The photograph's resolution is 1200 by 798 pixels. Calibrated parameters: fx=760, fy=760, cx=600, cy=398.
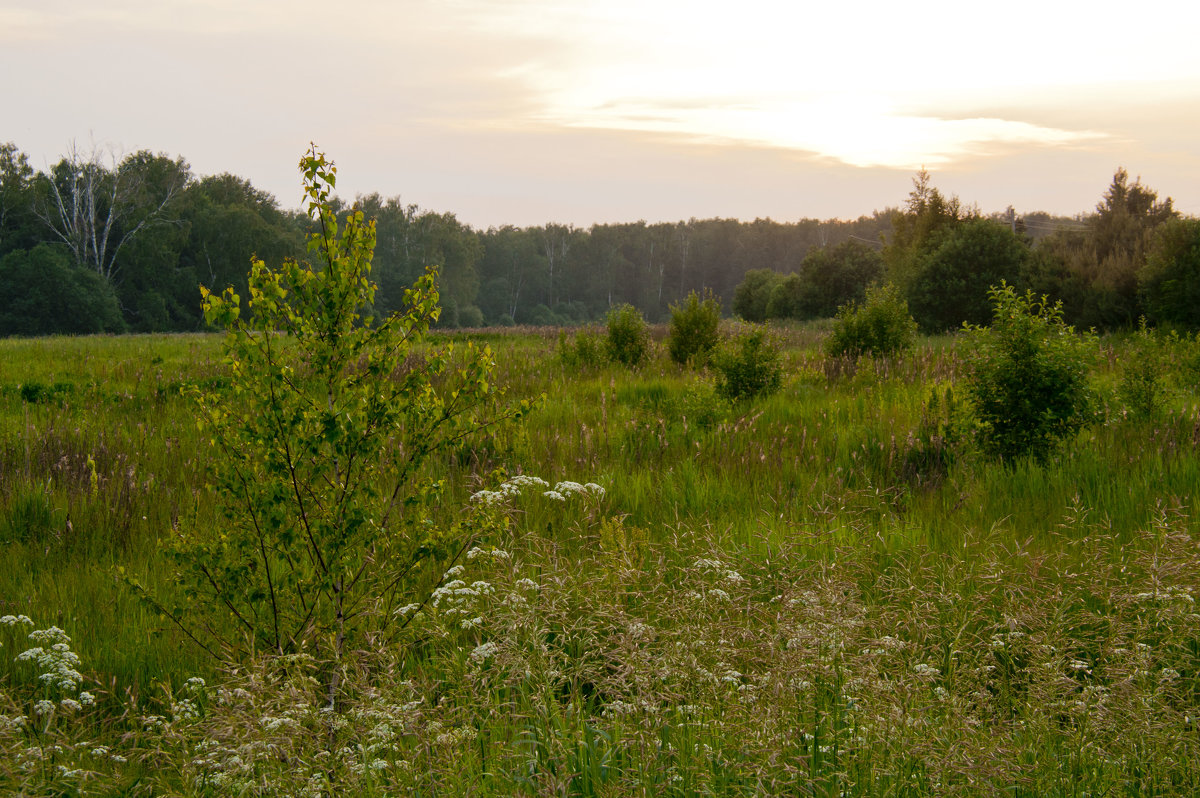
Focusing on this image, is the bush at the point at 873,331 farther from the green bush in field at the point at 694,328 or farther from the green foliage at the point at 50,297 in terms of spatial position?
the green foliage at the point at 50,297

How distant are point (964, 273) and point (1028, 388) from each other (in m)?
25.0

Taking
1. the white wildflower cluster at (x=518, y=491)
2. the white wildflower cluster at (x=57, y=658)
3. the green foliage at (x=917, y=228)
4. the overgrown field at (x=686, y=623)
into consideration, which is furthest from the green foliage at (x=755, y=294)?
the white wildflower cluster at (x=57, y=658)

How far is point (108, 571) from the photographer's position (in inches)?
179

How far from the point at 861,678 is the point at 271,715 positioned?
180cm

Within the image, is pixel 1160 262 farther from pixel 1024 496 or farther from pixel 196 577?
pixel 196 577

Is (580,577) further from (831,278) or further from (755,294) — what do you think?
(755,294)

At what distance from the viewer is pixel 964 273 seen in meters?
28.9

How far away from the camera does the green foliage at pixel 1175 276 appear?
2011cm

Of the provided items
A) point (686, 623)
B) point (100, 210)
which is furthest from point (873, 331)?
point (100, 210)

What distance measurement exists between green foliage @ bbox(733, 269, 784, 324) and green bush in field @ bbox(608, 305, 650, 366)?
4203 cm

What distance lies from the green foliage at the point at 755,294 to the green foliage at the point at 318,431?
53.9 meters

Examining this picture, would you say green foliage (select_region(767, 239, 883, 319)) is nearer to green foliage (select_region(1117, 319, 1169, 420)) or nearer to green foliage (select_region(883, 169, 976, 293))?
green foliage (select_region(883, 169, 976, 293))

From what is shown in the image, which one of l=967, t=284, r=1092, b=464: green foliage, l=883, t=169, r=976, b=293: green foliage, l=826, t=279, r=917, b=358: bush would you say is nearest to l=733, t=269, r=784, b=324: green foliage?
l=883, t=169, r=976, b=293: green foliage

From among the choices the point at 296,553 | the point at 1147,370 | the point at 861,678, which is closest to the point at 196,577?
the point at 296,553
